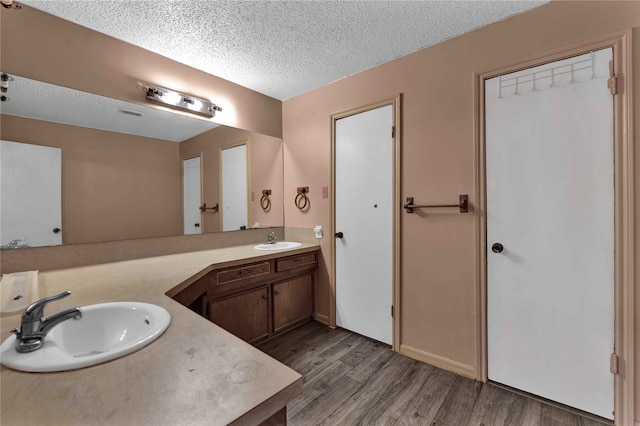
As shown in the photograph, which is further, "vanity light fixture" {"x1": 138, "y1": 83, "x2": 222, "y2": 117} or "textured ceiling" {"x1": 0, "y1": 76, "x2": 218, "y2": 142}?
"vanity light fixture" {"x1": 138, "y1": 83, "x2": 222, "y2": 117}

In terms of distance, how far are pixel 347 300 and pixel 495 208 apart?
146 centimetres

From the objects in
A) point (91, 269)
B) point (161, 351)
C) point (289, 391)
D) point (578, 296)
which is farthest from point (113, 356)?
point (578, 296)

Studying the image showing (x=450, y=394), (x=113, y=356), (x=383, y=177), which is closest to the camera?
(x=113, y=356)

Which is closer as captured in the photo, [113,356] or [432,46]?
[113,356]

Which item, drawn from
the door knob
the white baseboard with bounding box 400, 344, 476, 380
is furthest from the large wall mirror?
the door knob

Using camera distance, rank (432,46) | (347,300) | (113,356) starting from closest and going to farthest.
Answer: (113,356) → (432,46) → (347,300)

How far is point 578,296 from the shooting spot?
1532 mm

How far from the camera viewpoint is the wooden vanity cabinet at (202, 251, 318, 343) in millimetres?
2002

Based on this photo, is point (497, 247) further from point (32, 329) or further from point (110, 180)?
point (110, 180)

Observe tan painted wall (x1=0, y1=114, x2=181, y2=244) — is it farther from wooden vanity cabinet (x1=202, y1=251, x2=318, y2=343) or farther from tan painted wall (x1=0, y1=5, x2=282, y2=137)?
wooden vanity cabinet (x1=202, y1=251, x2=318, y2=343)

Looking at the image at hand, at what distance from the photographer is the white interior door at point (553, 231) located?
57.9 inches

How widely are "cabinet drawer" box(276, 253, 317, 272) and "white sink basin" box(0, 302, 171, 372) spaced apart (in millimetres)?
1363

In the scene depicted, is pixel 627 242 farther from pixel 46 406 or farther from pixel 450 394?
pixel 46 406

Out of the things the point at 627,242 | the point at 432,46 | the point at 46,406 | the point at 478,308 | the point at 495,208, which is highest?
the point at 432,46
